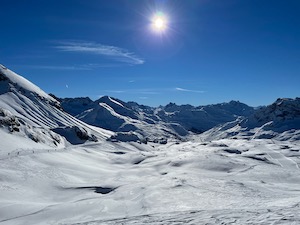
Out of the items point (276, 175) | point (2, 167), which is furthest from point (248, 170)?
point (2, 167)

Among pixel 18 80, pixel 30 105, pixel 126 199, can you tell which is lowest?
pixel 126 199

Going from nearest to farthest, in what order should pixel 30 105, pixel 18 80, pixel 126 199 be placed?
pixel 126 199
pixel 30 105
pixel 18 80

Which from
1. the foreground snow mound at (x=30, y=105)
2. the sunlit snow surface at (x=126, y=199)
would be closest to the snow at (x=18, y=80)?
the foreground snow mound at (x=30, y=105)

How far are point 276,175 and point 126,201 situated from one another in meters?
34.2

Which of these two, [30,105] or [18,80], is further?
[18,80]

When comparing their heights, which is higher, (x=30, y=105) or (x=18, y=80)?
(x=18, y=80)

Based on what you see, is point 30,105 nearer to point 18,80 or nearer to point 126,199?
point 18,80

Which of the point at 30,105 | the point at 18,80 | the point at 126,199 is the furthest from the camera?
the point at 18,80

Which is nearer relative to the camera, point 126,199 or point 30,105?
point 126,199

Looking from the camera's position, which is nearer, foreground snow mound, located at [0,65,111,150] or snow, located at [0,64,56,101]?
foreground snow mound, located at [0,65,111,150]

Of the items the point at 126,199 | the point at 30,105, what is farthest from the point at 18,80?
the point at 126,199

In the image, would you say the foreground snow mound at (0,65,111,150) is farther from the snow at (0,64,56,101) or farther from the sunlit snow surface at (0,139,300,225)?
the sunlit snow surface at (0,139,300,225)

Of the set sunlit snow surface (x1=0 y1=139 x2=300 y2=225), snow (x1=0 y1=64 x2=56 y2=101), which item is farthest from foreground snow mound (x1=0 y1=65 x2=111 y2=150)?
sunlit snow surface (x1=0 y1=139 x2=300 y2=225)

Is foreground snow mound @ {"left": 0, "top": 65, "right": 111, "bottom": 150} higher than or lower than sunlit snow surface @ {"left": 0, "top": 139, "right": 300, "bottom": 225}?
higher
